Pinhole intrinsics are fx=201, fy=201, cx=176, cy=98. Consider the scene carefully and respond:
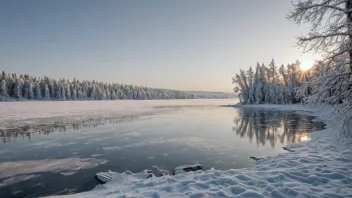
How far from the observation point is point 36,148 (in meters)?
13.9

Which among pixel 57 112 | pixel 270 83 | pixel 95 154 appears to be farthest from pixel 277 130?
pixel 270 83

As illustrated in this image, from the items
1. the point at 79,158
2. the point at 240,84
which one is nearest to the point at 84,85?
the point at 240,84

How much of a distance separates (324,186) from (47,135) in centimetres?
2029

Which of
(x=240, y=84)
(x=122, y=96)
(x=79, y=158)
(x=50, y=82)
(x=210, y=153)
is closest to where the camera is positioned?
(x=79, y=158)

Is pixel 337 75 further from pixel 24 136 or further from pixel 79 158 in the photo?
pixel 24 136

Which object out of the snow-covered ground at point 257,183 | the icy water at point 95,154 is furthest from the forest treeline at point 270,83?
the snow-covered ground at point 257,183

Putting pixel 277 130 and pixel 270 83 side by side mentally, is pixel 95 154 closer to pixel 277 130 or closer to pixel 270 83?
pixel 277 130

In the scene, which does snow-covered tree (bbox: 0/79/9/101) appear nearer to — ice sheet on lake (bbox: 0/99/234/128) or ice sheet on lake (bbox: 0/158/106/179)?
ice sheet on lake (bbox: 0/99/234/128)

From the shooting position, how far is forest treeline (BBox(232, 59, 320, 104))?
61.8 m

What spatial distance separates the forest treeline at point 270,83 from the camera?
203 ft

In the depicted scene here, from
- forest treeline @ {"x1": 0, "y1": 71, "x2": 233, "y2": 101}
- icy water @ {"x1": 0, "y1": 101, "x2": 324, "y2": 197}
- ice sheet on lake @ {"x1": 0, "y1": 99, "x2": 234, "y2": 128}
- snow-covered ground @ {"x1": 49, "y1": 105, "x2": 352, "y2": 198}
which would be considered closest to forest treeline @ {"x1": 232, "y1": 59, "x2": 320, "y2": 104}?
ice sheet on lake @ {"x1": 0, "y1": 99, "x2": 234, "y2": 128}

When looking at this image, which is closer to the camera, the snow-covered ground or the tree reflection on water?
the snow-covered ground

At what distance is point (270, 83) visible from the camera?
217 ft

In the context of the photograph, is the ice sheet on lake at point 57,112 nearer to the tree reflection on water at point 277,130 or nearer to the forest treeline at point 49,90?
the tree reflection on water at point 277,130
